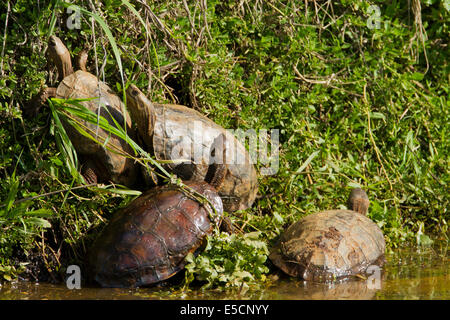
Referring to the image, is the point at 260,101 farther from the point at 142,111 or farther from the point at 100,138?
the point at 100,138

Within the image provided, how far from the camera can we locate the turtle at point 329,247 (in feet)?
14.2

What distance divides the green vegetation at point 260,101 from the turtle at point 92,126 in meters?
0.14

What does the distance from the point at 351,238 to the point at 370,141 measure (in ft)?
5.42

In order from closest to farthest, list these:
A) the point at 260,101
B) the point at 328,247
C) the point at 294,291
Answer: the point at 294,291
the point at 328,247
the point at 260,101

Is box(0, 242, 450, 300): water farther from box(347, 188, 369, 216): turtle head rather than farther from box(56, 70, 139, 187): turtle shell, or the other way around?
box(56, 70, 139, 187): turtle shell

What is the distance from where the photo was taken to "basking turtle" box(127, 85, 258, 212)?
4.77m

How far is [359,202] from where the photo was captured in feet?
17.0

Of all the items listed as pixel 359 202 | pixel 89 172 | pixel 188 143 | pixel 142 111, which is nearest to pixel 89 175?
pixel 89 172

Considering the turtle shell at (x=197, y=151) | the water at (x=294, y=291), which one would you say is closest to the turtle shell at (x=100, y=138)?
the turtle shell at (x=197, y=151)

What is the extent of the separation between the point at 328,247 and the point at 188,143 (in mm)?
1338

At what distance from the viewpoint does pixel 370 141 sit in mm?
5977

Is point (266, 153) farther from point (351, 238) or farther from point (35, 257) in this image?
point (35, 257)

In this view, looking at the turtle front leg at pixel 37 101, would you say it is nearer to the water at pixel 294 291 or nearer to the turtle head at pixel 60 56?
the turtle head at pixel 60 56

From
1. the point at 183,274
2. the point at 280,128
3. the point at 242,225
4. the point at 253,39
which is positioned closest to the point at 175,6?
the point at 253,39
